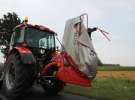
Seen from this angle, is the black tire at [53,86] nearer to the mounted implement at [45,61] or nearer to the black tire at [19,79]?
the mounted implement at [45,61]

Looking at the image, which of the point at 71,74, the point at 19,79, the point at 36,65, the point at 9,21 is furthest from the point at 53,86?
the point at 9,21

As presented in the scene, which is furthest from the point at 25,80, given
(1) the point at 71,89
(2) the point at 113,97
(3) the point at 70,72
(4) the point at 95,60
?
(1) the point at 71,89

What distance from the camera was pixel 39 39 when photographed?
13.4 metres

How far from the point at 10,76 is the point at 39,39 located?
1669mm

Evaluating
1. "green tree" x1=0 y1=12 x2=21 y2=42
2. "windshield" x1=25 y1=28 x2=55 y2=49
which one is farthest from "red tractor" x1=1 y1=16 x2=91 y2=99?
"green tree" x1=0 y1=12 x2=21 y2=42

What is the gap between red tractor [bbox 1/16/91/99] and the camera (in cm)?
1148

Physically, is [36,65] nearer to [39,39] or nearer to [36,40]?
[36,40]

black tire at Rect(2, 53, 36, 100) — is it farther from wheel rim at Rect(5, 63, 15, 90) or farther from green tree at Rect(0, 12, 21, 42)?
green tree at Rect(0, 12, 21, 42)

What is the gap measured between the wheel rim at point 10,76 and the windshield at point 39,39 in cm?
98

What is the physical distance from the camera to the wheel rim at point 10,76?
40.6 ft

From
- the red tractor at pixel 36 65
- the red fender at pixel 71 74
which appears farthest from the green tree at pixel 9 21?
the red fender at pixel 71 74

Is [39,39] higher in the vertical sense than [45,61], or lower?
higher

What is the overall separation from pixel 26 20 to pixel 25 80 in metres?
2.68

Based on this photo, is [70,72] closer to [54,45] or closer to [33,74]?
[33,74]
